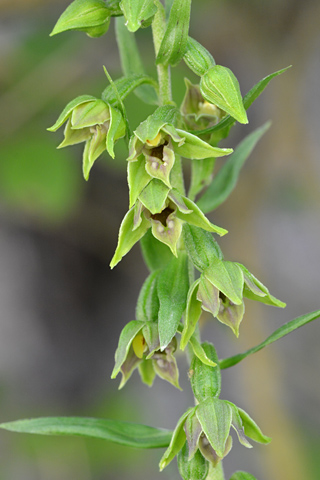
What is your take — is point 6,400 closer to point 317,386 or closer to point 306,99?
point 317,386

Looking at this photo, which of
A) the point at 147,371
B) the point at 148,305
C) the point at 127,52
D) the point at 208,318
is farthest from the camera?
the point at 208,318

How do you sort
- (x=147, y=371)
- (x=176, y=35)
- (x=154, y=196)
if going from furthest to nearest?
(x=147, y=371) → (x=176, y=35) → (x=154, y=196)

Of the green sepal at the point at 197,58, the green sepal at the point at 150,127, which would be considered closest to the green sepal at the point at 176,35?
the green sepal at the point at 197,58

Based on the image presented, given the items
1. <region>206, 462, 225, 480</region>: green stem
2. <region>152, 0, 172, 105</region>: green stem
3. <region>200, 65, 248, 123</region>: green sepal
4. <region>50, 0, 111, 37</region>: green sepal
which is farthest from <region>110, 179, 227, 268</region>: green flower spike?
<region>206, 462, 225, 480</region>: green stem

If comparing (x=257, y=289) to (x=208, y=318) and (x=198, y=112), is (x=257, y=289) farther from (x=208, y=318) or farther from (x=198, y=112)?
(x=208, y=318)

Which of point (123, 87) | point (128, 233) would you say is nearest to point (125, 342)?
point (128, 233)

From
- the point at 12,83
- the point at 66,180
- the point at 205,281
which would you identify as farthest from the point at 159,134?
the point at 12,83

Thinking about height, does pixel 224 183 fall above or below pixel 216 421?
above

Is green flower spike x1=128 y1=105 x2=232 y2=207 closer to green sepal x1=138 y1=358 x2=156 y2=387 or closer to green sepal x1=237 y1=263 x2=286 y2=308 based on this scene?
green sepal x1=237 y1=263 x2=286 y2=308
